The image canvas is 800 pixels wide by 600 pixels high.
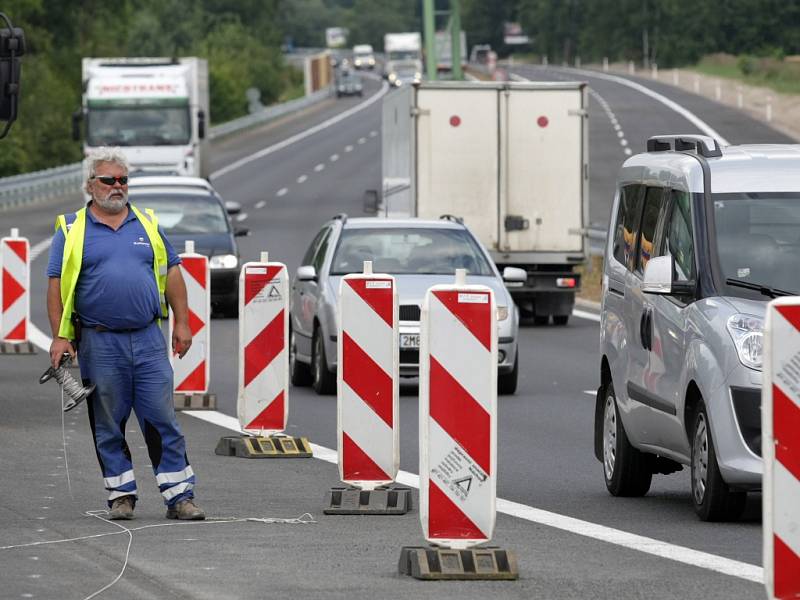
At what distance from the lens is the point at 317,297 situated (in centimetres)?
1895

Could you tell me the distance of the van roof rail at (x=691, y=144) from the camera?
11352mm

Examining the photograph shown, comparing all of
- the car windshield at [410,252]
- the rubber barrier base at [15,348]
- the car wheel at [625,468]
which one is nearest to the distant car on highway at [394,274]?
the car windshield at [410,252]

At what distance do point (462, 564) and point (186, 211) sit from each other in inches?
802

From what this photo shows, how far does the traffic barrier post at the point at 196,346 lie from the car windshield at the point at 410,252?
2657 millimetres

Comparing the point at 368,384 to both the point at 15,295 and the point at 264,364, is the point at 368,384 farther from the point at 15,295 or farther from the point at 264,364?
the point at 15,295

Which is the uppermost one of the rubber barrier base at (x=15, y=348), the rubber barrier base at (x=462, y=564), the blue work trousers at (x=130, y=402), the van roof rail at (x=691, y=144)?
the van roof rail at (x=691, y=144)

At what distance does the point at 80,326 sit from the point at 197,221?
18262 mm

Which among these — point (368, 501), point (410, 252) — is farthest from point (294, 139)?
point (368, 501)

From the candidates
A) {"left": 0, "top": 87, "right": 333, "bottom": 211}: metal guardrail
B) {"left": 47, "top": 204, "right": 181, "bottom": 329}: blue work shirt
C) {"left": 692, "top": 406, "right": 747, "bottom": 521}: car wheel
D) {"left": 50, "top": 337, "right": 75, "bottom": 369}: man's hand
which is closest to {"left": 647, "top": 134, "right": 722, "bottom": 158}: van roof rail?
{"left": 692, "top": 406, "right": 747, "bottom": 521}: car wheel

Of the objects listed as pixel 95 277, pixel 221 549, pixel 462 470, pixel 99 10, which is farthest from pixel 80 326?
pixel 99 10

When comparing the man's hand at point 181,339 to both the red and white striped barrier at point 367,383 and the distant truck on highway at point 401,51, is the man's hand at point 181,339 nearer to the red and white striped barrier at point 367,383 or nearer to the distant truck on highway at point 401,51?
the red and white striped barrier at point 367,383

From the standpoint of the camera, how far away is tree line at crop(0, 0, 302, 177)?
7738 centimetres

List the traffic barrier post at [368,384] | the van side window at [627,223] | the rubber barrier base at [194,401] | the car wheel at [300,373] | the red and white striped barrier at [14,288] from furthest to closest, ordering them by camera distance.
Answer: the red and white striped barrier at [14,288]
the car wheel at [300,373]
the rubber barrier base at [194,401]
the van side window at [627,223]
the traffic barrier post at [368,384]

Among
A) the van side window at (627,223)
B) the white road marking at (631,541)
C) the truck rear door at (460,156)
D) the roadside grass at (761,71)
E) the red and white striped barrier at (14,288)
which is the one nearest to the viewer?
the white road marking at (631,541)
